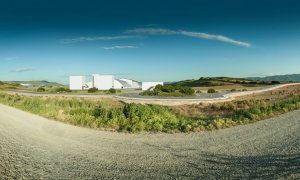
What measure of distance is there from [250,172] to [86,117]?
35.4 ft

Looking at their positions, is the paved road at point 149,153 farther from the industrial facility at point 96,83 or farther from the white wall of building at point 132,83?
the white wall of building at point 132,83

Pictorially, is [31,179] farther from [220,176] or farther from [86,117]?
[86,117]

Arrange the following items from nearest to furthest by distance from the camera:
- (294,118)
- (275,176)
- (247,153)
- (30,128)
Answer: (275,176)
(247,153)
(30,128)
(294,118)

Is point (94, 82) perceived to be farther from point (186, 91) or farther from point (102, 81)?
point (186, 91)

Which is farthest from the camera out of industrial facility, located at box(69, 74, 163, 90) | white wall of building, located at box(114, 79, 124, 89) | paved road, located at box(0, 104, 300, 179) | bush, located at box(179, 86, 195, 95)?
white wall of building, located at box(114, 79, 124, 89)

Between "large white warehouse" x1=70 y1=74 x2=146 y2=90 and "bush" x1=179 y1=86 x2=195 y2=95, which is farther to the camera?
"large white warehouse" x1=70 y1=74 x2=146 y2=90

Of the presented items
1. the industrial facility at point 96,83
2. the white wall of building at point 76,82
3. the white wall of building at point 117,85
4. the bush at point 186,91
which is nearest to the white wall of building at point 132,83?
the white wall of building at point 117,85

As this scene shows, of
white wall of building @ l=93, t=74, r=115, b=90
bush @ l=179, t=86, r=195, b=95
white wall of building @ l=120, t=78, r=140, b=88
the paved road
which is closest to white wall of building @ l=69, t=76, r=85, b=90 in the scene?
white wall of building @ l=93, t=74, r=115, b=90

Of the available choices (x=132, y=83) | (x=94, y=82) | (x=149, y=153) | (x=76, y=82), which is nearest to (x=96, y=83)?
(x=94, y=82)

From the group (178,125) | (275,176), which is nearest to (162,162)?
(275,176)

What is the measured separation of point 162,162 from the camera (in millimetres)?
7840

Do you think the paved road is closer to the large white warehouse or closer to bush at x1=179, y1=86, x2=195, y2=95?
bush at x1=179, y1=86, x2=195, y2=95

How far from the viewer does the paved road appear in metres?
6.84

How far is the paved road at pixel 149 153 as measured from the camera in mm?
6844
